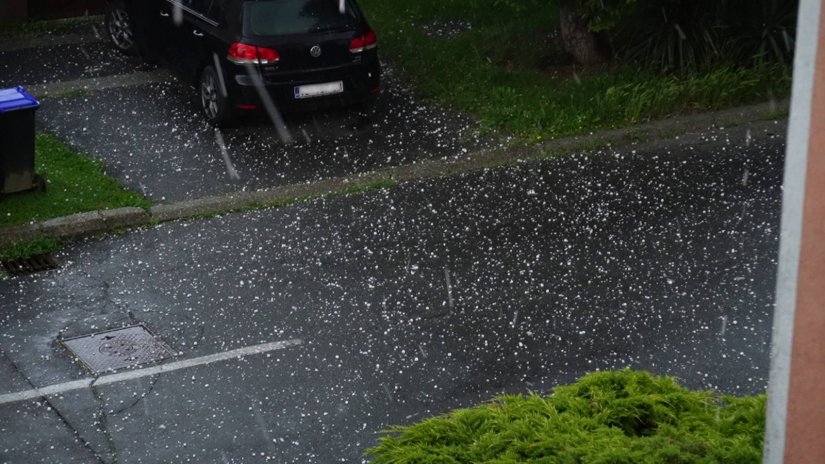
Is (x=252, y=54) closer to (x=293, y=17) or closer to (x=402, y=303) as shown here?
(x=293, y=17)

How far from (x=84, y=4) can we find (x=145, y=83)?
3.26 metres

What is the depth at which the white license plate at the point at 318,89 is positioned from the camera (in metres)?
12.5

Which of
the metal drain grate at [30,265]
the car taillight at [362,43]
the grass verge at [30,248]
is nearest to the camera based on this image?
the metal drain grate at [30,265]

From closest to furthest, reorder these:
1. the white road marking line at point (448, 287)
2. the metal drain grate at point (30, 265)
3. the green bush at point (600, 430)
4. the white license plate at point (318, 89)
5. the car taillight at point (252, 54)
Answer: the green bush at point (600, 430), the white road marking line at point (448, 287), the metal drain grate at point (30, 265), the car taillight at point (252, 54), the white license plate at point (318, 89)

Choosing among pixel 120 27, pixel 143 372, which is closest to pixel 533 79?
pixel 120 27

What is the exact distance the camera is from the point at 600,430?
5.07 m

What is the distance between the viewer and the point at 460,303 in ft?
29.5

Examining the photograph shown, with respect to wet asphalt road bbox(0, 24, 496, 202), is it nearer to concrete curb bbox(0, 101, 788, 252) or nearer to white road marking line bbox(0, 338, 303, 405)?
concrete curb bbox(0, 101, 788, 252)

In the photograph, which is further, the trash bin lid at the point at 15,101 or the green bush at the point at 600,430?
the trash bin lid at the point at 15,101

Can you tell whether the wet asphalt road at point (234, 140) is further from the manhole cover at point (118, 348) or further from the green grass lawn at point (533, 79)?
the manhole cover at point (118, 348)

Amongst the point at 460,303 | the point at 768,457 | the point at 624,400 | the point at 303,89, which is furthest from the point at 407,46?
the point at 768,457

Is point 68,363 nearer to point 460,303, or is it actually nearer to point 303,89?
point 460,303

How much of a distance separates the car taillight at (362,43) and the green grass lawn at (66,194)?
273cm

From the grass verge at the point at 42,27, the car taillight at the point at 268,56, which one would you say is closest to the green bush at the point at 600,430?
the car taillight at the point at 268,56
